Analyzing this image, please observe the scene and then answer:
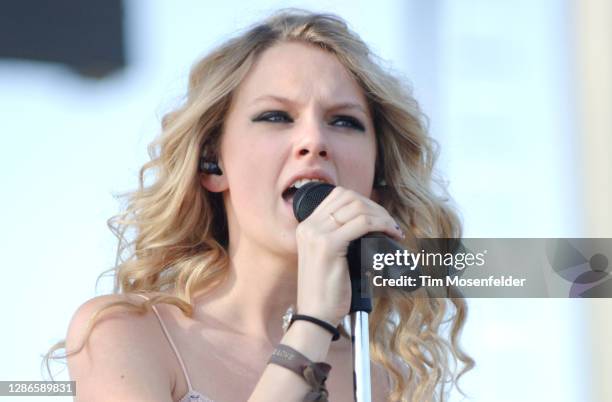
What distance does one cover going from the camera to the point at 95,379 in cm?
207

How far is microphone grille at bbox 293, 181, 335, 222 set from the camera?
1.81 m

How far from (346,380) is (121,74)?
2.96ft

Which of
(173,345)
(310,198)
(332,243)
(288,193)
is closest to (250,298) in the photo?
(173,345)

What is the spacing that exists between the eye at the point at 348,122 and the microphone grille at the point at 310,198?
18.8 inches

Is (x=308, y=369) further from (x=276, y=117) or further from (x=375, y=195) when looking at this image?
(x=375, y=195)

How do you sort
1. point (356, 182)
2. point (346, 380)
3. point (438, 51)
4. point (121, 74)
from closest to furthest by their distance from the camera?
point (356, 182) < point (346, 380) < point (121, 74) < point (438, 51)

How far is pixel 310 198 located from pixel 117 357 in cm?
53

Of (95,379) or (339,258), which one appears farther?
(95,379)

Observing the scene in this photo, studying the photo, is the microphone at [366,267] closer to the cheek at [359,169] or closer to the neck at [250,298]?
the cheek at [359,169]

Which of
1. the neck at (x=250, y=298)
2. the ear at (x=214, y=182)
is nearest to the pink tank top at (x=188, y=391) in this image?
the neck at (x=250, y=298)

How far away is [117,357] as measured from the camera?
6.86 ft

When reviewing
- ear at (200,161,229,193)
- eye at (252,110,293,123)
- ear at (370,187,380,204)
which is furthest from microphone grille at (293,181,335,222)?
ear at (370,187,380,204)

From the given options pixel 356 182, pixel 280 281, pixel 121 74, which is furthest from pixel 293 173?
pixel 121 74

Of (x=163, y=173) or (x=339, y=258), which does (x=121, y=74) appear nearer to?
(x=163, y=173)
